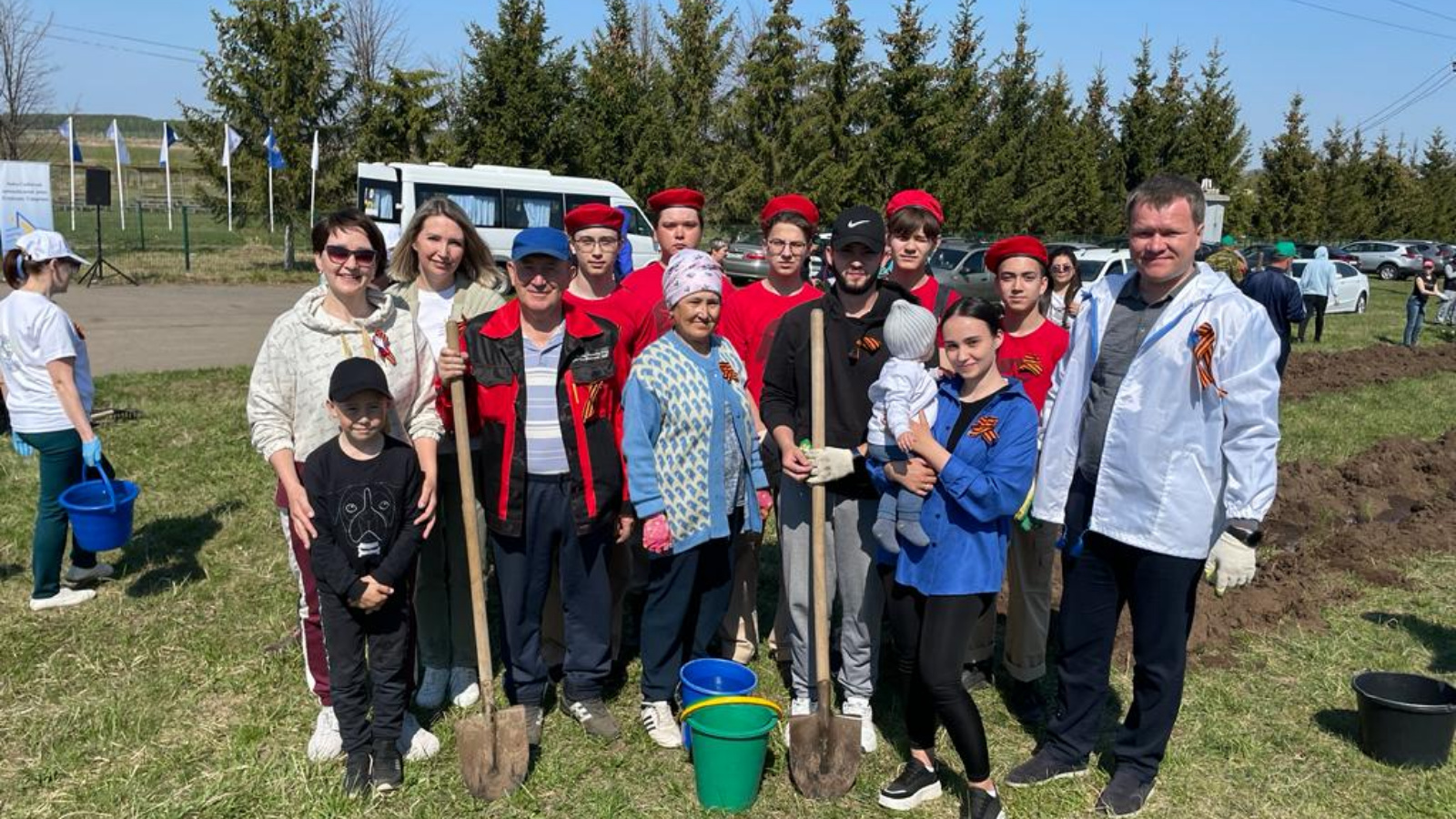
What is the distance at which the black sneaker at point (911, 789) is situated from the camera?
147 inches

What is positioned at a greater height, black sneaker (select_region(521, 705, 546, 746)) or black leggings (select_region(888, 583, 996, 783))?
black leggings (select_region(888, 583, 996, 783))

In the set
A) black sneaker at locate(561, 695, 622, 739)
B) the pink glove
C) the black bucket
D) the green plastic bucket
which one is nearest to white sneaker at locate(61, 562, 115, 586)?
black sneaker at locate(561, 695, 622, 739)

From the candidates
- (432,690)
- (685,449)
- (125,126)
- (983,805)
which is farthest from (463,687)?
(125,126)

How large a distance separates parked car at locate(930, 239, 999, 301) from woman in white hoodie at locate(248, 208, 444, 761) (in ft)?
56.8

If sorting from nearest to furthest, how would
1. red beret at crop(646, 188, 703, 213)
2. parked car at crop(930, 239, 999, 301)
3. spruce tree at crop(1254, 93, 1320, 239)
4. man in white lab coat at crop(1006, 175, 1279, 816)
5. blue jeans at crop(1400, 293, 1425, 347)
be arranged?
man in white lab coat at crop(1006, 175, 1279, 816)
red beret at crop(646, 188, 703, 213)
blue jeans at crop(1400, 293, 1425, 347)
parked car at crop(930, 239, 999, 301)
spruce tree at crop(1254, 93, 1320, 239)

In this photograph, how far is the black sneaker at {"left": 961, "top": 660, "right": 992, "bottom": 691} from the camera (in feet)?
15.7

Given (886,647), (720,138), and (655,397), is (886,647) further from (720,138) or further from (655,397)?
(720,138)

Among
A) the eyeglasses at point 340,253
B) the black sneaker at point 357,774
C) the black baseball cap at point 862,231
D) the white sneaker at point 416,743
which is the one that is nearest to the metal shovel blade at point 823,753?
the white sneaker at point 416,743

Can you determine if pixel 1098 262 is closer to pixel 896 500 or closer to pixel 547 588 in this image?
pixel 896 500

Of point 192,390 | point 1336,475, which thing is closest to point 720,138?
point 192,390

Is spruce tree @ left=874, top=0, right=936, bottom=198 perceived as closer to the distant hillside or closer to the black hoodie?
the black hoodie

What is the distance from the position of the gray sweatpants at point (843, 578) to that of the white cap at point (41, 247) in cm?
402

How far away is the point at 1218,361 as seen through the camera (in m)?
3.36

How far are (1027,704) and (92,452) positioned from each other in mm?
4830
